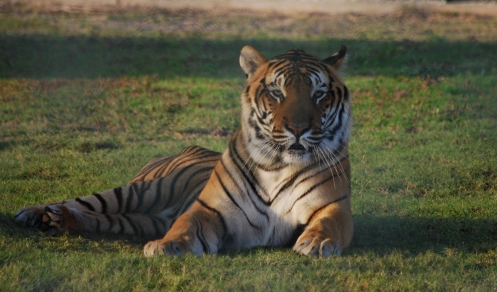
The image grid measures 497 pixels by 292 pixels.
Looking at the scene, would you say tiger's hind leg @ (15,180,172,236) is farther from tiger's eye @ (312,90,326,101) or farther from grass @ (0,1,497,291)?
tiger's eye @ (312,90,326,101)

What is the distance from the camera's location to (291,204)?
4.20 metres

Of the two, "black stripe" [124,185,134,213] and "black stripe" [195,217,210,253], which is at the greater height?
"black stripe" [195,217,210,253]

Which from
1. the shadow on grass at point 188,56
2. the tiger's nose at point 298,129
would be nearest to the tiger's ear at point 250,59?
the tiger's nose at point 298,129

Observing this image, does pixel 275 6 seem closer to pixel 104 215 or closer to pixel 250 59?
pixel 250 59

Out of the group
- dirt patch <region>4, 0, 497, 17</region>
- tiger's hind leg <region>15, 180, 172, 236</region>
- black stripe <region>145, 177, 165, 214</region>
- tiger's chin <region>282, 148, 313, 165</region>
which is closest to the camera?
tiger's chin <region>282, 148, 313, 165</region>

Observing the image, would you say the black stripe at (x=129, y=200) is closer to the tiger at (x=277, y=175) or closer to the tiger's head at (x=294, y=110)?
the tiger at (x=277, y=175)

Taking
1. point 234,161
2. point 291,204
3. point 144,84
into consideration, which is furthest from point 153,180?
point 144,84

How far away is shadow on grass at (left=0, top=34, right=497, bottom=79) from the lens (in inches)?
446

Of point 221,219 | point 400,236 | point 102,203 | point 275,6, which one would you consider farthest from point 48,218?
point 275,6

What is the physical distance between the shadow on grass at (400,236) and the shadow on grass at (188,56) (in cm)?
606

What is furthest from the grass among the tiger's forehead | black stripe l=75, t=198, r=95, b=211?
the tiger's forehead

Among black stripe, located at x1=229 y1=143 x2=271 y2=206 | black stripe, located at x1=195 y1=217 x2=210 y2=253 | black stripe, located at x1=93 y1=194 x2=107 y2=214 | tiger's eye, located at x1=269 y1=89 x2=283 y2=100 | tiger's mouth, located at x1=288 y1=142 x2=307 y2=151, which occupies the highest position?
tiger's eye, located at x1=269 y1=89 x2=283 y2=100

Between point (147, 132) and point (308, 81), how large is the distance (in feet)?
14.6

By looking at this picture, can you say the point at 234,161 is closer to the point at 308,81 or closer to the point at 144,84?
the point at 308,81
